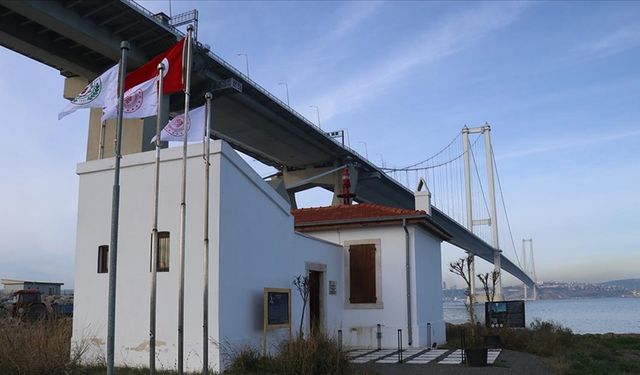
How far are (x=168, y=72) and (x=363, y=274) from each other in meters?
9.65

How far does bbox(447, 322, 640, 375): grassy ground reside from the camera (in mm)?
13641

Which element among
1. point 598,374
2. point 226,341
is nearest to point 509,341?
point 598,374

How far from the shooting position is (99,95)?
9234 millimetres

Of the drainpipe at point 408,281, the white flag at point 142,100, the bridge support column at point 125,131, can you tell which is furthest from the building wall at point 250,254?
the bridge support column at point 125,131

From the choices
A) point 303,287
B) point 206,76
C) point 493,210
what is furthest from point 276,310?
point 493,210

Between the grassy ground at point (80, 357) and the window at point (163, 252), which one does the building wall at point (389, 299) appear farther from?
the window at point (163, 252)

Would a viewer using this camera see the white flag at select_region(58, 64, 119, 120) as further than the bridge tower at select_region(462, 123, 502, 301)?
No

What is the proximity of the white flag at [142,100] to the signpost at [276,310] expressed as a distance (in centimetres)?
419

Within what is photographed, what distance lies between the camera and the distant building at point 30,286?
3706 centimetres

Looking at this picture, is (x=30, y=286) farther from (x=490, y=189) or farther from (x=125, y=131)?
(x=490, y=189)

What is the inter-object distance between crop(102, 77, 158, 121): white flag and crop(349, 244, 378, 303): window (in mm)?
9675

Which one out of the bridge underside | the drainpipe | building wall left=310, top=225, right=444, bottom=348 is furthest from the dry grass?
the bridge underside

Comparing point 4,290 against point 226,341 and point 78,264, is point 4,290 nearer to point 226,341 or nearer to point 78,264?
point 78,264

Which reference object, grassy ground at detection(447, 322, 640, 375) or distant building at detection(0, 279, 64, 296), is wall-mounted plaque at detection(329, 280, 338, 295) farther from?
distant building at detection(0, 279, 64, 296)
